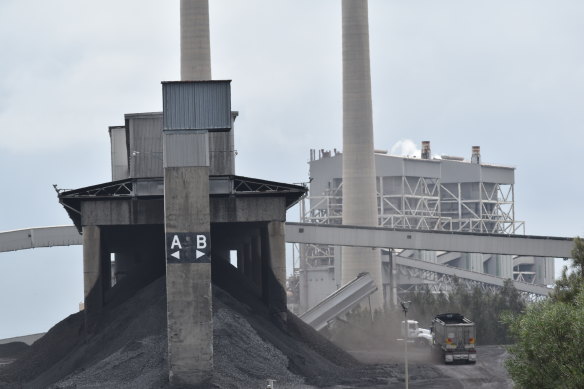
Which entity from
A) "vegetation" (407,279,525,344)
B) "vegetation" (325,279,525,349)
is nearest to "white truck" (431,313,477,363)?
"vegetation" (325,279,525,349)

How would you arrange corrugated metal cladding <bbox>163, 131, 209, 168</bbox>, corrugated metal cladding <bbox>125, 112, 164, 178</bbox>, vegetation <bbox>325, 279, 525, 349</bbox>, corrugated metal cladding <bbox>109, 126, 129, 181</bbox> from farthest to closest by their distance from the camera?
vegetation <bbox>325, 279, 525, 349</bbox>, corrugated metal cladding <bbox>109, 126, 129, 181</bbox>, corrugated metal cladding <bbox>125, 112, 164, 178</bbox>, corrugated metal cladding <bbox>163, 131, 209, 168</bbox>

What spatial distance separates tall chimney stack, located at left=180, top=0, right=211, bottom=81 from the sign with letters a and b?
41.5m

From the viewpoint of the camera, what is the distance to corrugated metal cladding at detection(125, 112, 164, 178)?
67.4 meters

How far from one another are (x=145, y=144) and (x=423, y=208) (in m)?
75.4

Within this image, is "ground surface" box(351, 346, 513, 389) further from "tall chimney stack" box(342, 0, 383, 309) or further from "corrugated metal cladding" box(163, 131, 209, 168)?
"tall chimney stack" box(342, 0, 383, 309)

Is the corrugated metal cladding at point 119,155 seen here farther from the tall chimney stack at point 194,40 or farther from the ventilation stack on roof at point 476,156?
the ventilation stack on roof at point 476,156

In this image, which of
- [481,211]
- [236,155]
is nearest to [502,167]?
[481,211]

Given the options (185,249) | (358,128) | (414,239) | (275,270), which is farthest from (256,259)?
(358,128)

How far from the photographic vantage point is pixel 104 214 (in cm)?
6338

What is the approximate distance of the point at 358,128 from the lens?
10275 centimetres

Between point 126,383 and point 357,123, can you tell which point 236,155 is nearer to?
point 126,383

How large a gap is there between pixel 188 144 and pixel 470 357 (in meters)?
20.5

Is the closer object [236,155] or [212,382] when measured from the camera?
[212,382]

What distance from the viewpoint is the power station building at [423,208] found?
130875 millimetres
